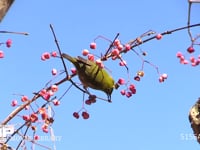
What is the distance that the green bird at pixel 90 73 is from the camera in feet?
3.98

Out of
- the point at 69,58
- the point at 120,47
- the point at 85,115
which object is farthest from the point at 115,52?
the point at 85,115

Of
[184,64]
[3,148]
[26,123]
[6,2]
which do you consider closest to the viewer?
[6,2]

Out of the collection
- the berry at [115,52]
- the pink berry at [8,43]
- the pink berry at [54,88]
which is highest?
the pink berry at [8,43]

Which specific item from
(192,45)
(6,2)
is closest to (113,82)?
(192,45)

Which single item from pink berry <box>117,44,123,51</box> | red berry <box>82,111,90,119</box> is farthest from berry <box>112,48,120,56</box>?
red berry <box>82,111,90,119</box>

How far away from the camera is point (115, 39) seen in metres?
1.29

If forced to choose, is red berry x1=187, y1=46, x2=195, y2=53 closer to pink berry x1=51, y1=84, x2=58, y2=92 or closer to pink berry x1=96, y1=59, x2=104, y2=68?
pink berry x1=96, y1=59, x2=104, y2=68

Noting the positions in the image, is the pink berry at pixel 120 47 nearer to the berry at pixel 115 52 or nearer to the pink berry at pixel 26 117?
the berry at pixel 115 52

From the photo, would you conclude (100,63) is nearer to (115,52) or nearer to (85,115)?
(115,52)

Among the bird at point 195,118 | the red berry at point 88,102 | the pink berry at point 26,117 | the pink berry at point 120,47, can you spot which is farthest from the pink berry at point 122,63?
the pink berry at point 26,117

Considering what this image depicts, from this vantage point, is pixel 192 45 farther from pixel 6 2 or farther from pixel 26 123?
pixel 6 2

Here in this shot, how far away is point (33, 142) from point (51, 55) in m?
0.35

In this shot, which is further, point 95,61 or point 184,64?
point 184,64

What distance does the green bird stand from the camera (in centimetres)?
121
